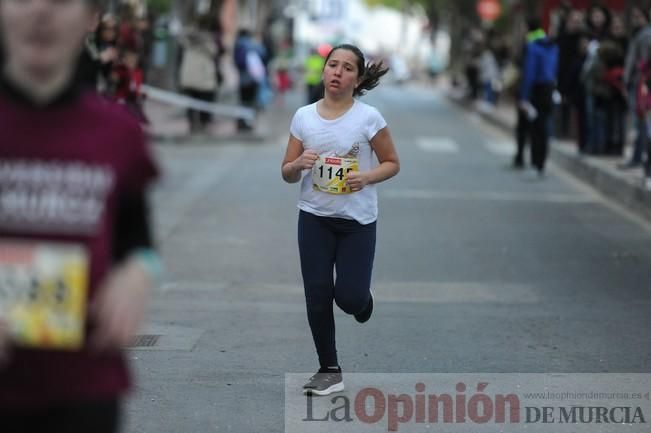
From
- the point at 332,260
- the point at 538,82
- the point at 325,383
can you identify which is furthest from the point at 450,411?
the point at 538,82

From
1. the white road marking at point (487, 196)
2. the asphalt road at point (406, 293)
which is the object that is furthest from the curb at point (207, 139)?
the white road marking at point (487, 196)

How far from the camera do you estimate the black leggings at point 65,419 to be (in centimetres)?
327

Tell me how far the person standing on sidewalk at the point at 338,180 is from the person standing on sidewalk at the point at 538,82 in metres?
11.9

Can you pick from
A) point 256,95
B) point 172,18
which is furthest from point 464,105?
point 256,95

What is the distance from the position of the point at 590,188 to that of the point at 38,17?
15700mm

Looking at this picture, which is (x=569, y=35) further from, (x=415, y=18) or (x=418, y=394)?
(x=415, y=18)

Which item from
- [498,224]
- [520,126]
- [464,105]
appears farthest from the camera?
[464,105]

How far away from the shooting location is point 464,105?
43.3 m

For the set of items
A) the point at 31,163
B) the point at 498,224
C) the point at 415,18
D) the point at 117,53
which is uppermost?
the point at 31,163

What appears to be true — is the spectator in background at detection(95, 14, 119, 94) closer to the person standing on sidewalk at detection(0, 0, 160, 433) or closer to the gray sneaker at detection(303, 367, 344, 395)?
the gray sneaker at detection(303, 367, 344, 395)

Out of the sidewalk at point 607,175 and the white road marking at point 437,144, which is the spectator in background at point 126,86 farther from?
the white road marking at point 437,144

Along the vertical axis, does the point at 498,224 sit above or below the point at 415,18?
above

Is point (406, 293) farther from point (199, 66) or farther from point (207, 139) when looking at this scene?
point (199, 66)

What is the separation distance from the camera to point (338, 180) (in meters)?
6.79
